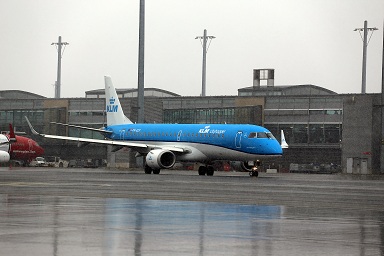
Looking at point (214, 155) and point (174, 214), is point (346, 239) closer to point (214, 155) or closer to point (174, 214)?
point (174, 214)

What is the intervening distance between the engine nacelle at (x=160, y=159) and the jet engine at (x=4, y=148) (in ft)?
62.8

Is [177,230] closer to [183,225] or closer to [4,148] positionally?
[183,225]

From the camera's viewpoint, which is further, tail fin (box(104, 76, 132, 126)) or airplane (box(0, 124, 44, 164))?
airplane (box(0, 124, 44, 164))

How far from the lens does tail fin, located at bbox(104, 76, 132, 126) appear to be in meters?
79.1

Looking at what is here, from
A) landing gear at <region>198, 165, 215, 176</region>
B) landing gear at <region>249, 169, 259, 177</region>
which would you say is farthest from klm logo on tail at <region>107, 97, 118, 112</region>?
landing gear at <region>249, 169, 259, 177</region>

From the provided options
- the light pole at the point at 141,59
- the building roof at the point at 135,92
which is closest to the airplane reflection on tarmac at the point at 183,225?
the light pole at the point at 141,59

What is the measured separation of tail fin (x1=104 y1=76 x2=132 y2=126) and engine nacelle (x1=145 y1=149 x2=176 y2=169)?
1163cm

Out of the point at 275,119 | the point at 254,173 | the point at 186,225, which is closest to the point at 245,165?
the point at 254,173

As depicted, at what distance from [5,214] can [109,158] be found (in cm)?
8528

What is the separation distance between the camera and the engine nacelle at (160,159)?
66.9m

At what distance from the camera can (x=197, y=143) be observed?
223ft

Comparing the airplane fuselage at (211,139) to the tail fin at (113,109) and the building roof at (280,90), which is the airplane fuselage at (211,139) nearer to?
the tail fin at (113,109)

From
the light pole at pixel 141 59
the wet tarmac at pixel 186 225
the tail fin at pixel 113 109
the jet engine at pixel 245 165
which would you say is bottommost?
the wet tarmac at pixel 186 225

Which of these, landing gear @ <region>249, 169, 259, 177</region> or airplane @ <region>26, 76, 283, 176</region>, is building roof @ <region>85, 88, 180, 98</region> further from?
landing gear @ <region>249, 169, 259, 177</region>
